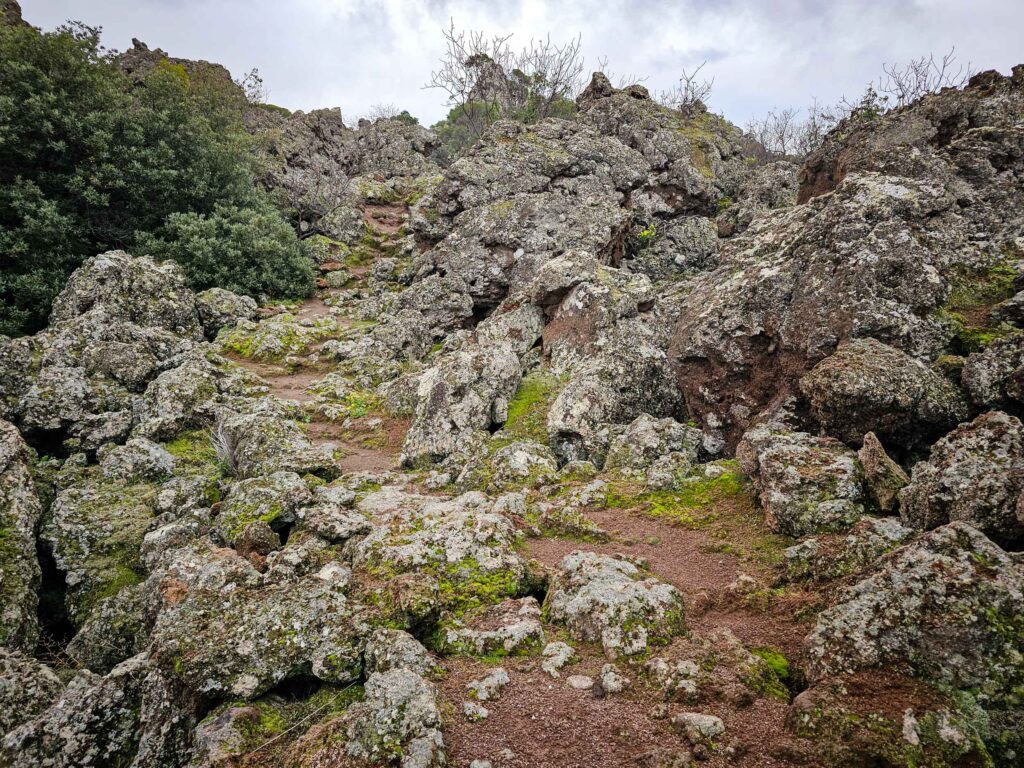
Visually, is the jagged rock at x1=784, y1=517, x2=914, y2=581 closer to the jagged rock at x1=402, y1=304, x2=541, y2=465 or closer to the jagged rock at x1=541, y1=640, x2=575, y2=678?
the jagged rock at x1=541, y1=640, x2=575, y2=678

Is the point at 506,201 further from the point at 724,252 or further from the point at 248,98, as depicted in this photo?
the point at 248,98

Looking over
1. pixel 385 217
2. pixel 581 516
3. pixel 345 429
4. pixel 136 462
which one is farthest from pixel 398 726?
pixel 385 217

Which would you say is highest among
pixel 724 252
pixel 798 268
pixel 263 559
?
pixel 724 252

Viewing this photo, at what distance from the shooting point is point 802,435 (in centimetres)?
840

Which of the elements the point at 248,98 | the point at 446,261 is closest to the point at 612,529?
the point at 446,261

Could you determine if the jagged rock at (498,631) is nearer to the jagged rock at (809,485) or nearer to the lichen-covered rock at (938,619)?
the lichen-covered rock at (938,619)

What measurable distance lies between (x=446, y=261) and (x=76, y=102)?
1740cm

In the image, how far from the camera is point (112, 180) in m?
22.3

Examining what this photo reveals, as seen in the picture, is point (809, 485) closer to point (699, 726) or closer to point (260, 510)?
point (699, 726)

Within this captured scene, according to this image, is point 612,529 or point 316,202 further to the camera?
point 316,202

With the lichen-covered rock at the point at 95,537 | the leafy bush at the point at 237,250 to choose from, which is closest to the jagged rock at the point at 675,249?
the leafy bush at the point at 237,250

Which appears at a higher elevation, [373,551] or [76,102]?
[76,102]

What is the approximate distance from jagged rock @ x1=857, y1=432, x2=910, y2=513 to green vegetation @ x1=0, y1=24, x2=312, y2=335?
88.8 feet

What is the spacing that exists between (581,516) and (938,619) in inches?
201
